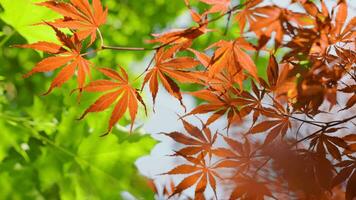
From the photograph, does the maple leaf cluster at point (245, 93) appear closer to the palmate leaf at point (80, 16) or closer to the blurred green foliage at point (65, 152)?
the palmate leaf at point (80, 16)

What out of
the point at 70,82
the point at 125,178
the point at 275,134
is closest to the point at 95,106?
the point at 275,134

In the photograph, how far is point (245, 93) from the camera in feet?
2.93

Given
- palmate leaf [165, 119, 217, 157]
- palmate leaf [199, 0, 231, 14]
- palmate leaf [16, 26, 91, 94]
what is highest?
palmate leaf [16, 26, 91, 94]

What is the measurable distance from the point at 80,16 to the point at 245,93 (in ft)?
1.11

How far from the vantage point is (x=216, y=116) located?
0.88 meters

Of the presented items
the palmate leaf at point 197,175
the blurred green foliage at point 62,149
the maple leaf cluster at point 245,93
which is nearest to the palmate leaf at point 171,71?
the maple leaf cluster at point 245,93

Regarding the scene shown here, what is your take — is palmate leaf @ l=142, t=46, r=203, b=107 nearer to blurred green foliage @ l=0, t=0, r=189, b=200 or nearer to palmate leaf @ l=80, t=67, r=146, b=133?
palmate leaf @ l=80, t=67, r=146, b=133

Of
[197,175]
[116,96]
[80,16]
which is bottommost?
[197,175]

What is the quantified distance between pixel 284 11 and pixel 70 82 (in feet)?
3.45

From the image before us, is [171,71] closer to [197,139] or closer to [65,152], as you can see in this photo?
[197,139]

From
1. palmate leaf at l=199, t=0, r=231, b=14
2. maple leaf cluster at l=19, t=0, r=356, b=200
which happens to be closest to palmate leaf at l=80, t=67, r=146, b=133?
maple leaf cluster at l=19, t=0, r=356, b=200

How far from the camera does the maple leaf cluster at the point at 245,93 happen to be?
0.76 meters

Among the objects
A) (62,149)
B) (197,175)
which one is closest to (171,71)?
(197,175)

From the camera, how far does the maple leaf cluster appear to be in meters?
0.76
